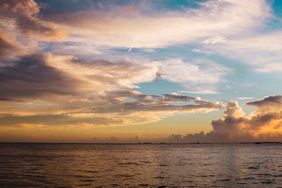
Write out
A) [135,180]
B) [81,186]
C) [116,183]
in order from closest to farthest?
1. [81,186]
2. [116,183]
3. [135,180]

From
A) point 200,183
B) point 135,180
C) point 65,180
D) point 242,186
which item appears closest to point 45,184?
point 65,180

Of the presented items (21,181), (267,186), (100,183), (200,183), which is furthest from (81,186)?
(267,186)

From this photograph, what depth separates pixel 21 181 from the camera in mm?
52125

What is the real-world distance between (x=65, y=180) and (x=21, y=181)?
6556mm

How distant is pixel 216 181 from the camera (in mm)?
53938

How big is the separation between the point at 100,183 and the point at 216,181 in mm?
18130

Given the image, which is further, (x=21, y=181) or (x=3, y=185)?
(x=21, y=181)

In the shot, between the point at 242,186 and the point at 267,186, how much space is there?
3647 mm

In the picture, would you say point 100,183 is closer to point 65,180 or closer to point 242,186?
point 65,180

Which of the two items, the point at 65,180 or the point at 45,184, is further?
the point at 65,180

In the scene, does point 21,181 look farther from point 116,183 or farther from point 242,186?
point 242,186

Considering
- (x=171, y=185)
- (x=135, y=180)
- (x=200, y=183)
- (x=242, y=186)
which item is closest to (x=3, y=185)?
(x=135, y=180)

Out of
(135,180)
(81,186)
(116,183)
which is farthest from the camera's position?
(135,180)

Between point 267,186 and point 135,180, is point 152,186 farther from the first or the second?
point 267,186
